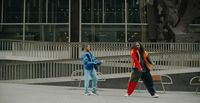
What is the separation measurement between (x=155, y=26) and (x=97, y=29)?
523 centimetres

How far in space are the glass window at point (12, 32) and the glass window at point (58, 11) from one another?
2142 millimetres

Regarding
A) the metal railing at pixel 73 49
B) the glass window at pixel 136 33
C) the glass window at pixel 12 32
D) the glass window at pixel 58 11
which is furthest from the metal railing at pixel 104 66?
the glass window at pixel 136 33

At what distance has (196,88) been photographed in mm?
17516

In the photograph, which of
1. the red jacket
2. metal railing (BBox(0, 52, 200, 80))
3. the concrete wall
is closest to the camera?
the red jacket

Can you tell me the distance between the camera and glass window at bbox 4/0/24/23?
31.1 metres

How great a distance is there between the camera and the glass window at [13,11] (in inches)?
1224

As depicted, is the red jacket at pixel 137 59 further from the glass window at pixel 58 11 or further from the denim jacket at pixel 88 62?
the glass window at pixel 58 11

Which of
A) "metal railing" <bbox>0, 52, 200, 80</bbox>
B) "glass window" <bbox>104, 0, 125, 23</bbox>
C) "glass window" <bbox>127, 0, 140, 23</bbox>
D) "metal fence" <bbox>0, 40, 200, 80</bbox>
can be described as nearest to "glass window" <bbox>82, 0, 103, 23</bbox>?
"glass window" <bbox>104, 0, 125, 23</bbox>

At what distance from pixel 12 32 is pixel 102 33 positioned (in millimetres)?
6135

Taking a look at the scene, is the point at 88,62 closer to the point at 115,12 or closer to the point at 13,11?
the point at 115,12

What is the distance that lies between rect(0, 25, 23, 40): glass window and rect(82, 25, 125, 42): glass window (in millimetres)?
4343

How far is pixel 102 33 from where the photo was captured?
31.0 metres

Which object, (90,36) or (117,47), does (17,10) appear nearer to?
(90,36)

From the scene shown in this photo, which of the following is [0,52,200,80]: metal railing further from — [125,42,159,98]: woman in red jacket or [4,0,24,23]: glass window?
[4,0,24,23]: glass window
